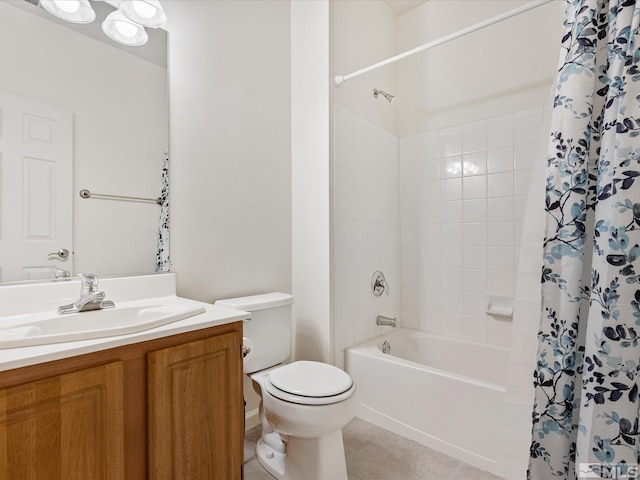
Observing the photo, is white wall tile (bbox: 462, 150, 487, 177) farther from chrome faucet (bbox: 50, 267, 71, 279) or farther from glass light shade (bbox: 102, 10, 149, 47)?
chrome faucet (bbox: 50, 267, 71, 279)

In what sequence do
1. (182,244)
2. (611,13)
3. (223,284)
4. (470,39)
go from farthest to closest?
(470,39) < (223,284) < (182,244) < (611,13)

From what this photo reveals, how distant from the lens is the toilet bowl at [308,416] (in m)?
1.30

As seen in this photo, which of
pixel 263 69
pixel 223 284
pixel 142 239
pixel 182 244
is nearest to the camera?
pixel 142 239

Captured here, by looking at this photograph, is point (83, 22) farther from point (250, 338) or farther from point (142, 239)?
point (250, 338)

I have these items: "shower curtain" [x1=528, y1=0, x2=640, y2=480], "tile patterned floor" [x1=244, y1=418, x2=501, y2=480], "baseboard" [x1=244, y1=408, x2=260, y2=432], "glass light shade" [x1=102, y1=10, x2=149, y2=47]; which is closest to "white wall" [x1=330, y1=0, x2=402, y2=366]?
"tile patterned floor" [x1=244, y1=418, x2=501, y2=480]

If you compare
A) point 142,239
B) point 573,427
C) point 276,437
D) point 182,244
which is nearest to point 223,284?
point 182,244

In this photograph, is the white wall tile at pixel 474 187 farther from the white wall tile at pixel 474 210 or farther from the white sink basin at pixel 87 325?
the white sink basin at pixel 87 325

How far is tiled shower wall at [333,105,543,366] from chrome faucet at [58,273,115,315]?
123 centimetres

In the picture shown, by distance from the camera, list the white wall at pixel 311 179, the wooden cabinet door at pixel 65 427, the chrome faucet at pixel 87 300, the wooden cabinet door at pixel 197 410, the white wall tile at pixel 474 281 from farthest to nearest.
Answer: the white wall tile at pixel 474 281 → the white wall at pixel 311 179 → the chrome faucet at pixel 87 300 → the wooden cabinet door at pixel 197 410 → the wooden cabinet door at pixel 65 427

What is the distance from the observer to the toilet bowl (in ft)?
4.26

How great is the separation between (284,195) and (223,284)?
0.69m

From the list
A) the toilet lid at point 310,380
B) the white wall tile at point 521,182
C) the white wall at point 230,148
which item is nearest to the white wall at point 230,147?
the white wall at point 230,148

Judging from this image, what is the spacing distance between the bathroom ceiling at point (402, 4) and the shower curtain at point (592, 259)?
1.84 m

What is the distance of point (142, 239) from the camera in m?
1.45
